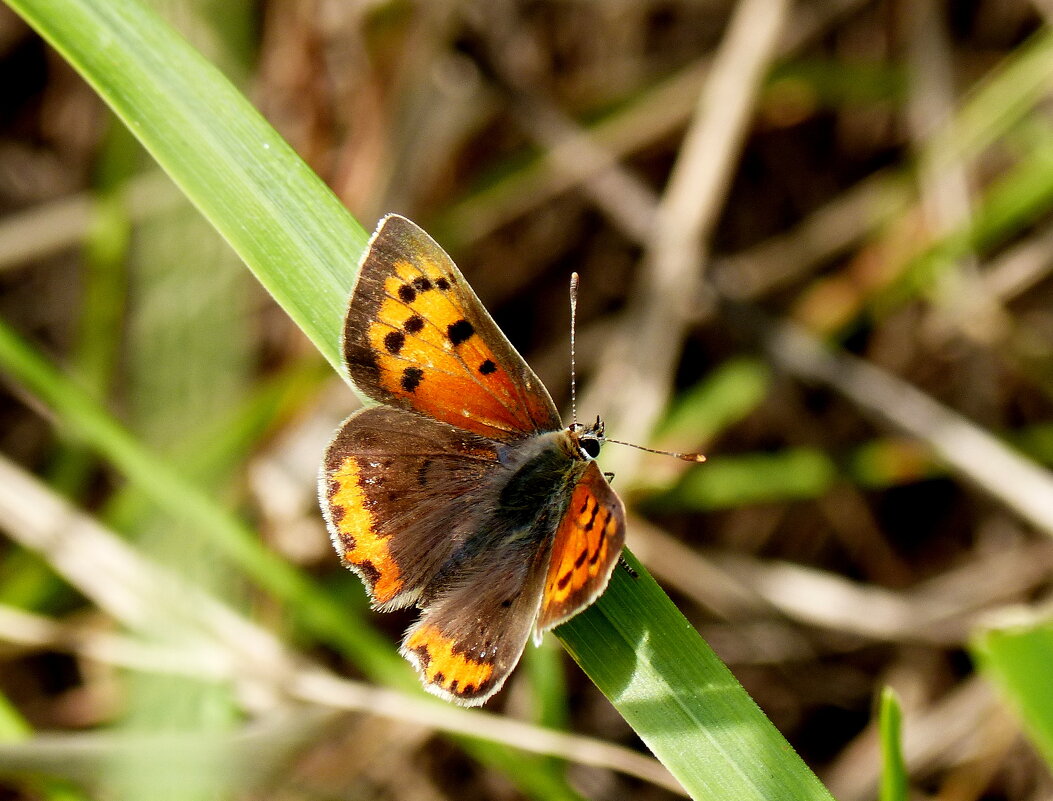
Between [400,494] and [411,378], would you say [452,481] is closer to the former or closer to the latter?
[400,494]

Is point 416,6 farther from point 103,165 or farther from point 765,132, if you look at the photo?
point 765,132

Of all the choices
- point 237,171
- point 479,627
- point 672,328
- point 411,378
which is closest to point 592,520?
point 479,627

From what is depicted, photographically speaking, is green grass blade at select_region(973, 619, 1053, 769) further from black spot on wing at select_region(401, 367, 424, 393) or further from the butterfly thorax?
black spot on wing at select_region(401, 367, 424, 393)

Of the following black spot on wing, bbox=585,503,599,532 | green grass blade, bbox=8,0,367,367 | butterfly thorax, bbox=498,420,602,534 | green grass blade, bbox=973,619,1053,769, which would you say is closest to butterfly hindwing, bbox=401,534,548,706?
butterfly thorax, bbox=498,420,602,534

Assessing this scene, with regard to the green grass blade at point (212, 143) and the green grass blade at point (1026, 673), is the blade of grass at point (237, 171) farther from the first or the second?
the green grass blade at point (1026, 673)

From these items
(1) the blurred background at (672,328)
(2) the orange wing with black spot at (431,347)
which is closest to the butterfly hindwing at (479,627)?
(2) the orange wing with black spot at (431,347)

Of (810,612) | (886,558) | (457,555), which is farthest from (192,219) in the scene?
(886,558)

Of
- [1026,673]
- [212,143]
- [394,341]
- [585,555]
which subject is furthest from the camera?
[394,341]
